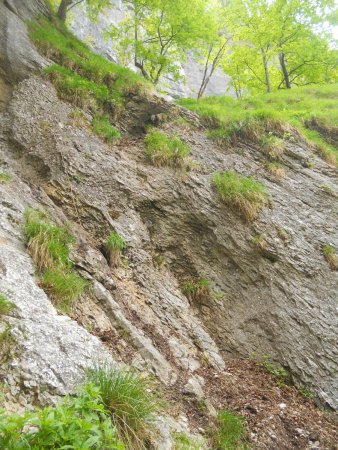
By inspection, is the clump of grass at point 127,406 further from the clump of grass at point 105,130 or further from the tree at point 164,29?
the tree at point 164,29

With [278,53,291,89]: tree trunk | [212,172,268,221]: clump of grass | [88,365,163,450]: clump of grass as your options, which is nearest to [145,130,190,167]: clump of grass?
[212,172,268,221]: clump of grass

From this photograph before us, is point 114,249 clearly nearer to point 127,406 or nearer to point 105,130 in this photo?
point 127,406

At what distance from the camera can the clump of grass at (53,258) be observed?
201 inches

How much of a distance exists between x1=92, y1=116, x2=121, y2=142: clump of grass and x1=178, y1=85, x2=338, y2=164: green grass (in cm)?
318

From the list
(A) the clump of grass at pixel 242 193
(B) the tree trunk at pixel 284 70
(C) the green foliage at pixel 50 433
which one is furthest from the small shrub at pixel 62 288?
(B) the tree trunk at pixel 284 70

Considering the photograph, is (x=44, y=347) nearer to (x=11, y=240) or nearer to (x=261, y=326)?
(x=11, y=240)

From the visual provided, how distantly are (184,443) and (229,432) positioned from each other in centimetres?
109

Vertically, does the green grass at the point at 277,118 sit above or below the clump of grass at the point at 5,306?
above

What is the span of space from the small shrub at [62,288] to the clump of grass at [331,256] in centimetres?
586

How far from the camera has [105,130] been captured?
9.88m

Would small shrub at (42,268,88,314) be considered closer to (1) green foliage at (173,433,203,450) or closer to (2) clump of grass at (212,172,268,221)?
(1) green foliage at (173,433,203,450)

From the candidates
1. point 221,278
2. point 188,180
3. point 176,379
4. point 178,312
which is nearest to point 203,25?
point 188,180

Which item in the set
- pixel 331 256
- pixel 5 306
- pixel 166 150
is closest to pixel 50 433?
pixel 5 306

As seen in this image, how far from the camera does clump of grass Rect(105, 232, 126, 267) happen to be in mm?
6957
